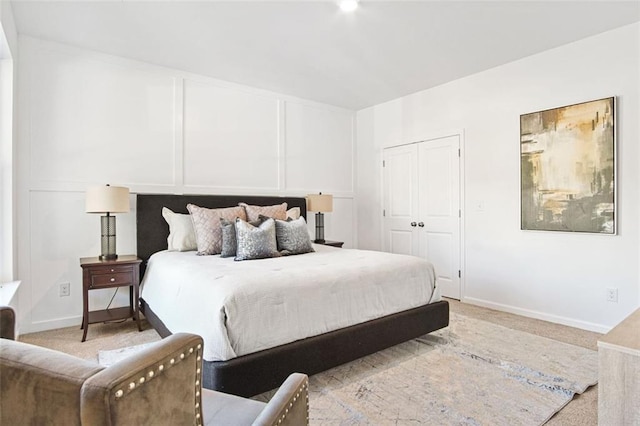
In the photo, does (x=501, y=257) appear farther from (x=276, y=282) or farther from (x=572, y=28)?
(x=276, y=282)

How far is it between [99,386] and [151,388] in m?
0.10

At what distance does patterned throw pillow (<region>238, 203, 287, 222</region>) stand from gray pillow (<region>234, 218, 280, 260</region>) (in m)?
0.59

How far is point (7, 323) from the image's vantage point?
1.21 metres

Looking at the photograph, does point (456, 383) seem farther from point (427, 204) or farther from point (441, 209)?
point (427, 204)

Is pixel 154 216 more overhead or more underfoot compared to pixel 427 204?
more underfoot

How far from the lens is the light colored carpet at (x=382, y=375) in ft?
6.12

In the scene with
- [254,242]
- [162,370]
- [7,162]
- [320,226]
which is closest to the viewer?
[162,370]

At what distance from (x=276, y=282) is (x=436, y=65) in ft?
10.1

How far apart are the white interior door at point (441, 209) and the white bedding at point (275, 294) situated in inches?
62.1

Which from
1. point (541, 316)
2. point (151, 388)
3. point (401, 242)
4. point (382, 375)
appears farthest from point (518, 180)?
point (151, 388)

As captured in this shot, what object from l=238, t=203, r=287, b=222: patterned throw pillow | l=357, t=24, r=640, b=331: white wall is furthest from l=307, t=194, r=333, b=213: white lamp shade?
l=357, t=24, r=640, b=331: white wall

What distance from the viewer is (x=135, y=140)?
12.0 ft

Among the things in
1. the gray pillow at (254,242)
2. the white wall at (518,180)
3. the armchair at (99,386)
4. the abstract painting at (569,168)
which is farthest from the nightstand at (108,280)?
the abstract painting at (569,168)

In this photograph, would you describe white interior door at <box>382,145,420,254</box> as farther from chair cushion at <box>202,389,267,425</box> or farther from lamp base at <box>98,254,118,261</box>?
chair cushion at <box>202,389,267,425</box>
